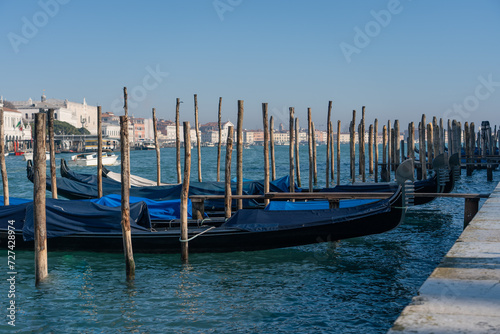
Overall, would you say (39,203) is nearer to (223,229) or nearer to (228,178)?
(223,229)

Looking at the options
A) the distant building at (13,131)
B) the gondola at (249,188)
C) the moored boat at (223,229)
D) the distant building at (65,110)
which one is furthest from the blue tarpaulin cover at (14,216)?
the distant building at (65,110)

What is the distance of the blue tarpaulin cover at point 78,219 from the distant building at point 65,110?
88.3 metres

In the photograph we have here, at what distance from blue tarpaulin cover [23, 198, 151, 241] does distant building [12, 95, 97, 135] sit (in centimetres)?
8832

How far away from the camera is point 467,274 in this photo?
3146mm

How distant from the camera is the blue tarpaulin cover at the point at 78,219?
6.89 metres

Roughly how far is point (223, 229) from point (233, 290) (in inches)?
52.6

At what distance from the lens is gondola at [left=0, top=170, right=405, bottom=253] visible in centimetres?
671

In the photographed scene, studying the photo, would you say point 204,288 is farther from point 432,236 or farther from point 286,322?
point 432,236

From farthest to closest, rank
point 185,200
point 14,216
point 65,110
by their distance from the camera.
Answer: point 65,110
point 14,216
point 185,200

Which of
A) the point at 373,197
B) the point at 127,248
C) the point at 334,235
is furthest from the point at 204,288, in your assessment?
the point at 373,197

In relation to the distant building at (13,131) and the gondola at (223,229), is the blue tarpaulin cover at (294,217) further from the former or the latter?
the distant building at (13,131)

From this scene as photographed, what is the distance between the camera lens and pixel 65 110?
97.8m

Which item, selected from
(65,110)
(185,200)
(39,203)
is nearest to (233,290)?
(185,200)

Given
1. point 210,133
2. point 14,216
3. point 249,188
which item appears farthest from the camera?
point 210,133
